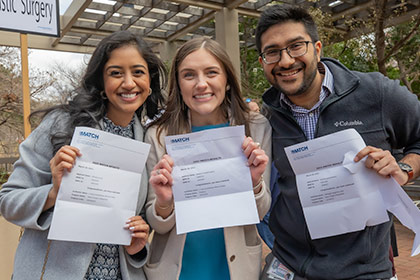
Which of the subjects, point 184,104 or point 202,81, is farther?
point 184,104

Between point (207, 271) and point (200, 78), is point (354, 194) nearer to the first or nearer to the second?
point (207, 271)

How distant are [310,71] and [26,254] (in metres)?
1.64

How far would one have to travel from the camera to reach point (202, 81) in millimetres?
1821

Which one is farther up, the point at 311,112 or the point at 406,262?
the point at 311,112

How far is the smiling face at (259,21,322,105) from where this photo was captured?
72.1 inches

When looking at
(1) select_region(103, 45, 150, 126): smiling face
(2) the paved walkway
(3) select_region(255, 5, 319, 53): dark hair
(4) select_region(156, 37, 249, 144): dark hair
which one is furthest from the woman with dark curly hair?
(2) the paved walkway

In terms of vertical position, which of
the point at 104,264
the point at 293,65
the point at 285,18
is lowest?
the point at 104,264

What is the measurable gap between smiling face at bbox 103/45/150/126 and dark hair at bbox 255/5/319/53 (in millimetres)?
692

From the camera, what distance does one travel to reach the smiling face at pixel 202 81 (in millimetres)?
1810

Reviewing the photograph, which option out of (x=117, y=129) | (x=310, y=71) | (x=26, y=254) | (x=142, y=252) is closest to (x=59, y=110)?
(x=117, y=129)

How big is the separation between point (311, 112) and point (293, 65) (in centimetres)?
27

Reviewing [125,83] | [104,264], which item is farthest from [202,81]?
[104,264]

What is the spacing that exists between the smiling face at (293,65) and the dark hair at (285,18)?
0.02 metres

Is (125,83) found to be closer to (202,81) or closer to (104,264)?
(202,81)
